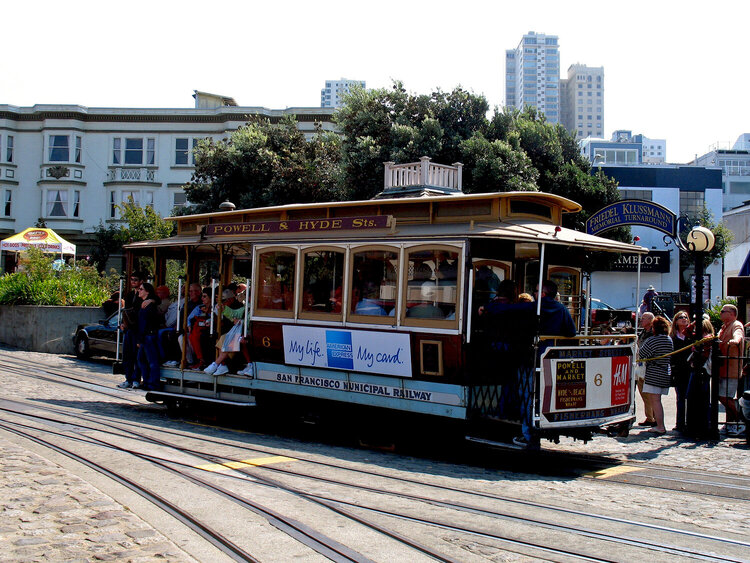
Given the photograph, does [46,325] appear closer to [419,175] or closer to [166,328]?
[166,328]

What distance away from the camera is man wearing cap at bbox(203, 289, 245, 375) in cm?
1155

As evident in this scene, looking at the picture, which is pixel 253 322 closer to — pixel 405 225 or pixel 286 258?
pixel 286 258

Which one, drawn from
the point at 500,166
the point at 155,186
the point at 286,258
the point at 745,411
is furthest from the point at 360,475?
the point at 155,186

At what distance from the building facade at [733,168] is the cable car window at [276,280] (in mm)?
39305

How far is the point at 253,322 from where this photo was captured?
11.3 metres

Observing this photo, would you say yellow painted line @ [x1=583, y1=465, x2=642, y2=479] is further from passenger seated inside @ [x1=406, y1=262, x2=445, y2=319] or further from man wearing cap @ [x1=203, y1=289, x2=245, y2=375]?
man wearing cap @ [x1=203, y1=289, x2=245, y2=375]

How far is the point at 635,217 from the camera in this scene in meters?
15.0

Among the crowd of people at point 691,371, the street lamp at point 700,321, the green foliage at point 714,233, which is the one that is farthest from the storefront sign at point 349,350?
the green foliage at point 714,233

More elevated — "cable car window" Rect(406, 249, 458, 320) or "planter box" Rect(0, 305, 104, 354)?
"cable car window" Rect(406, 249, 458, 320)

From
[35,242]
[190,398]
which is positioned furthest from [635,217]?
[35,242]

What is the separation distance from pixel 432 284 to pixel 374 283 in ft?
3.04

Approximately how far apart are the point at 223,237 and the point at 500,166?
10950 millimetres

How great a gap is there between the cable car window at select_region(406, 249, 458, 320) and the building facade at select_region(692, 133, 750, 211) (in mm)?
39733

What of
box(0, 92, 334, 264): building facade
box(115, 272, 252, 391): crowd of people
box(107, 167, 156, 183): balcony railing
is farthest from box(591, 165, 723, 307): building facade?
box(115, 272, 252, 391): crowd of people
